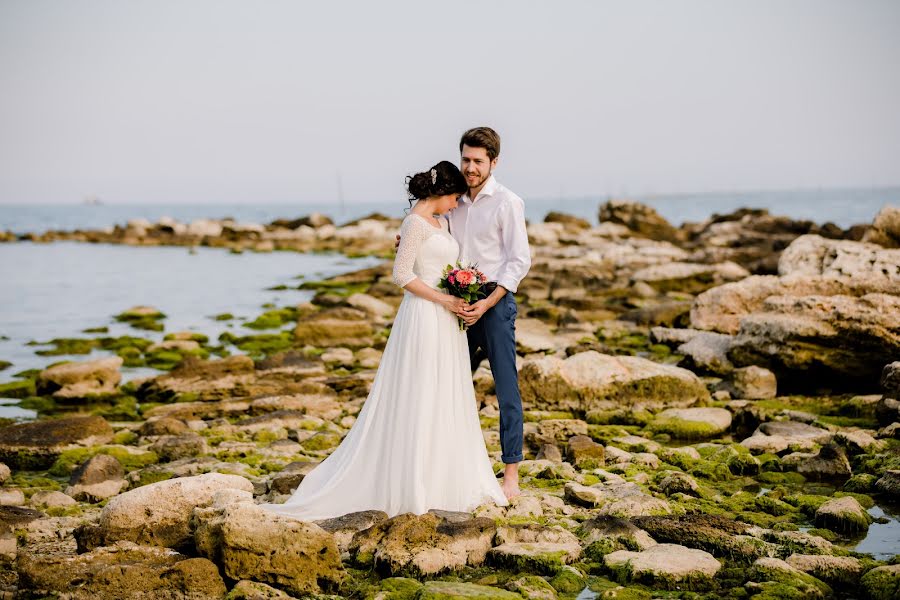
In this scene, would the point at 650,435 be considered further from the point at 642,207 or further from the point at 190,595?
the point at 642,207

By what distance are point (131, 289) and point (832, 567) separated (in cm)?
2750

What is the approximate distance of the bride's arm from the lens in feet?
21.6

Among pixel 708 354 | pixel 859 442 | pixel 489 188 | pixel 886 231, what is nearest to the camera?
pixel 489 188

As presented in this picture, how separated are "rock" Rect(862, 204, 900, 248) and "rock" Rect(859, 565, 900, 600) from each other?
16.0m

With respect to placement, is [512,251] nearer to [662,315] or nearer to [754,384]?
[754,384]

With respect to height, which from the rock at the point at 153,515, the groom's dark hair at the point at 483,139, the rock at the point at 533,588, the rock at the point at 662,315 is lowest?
the rock at the point at 533,588

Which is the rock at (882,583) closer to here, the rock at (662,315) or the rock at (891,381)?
the rock at (891,381)

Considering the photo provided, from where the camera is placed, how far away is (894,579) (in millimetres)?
5305

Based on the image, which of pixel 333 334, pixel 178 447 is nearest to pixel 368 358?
pixel 333 334

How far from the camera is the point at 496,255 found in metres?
7.11

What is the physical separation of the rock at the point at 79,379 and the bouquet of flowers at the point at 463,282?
819 cm

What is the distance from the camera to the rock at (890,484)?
724 cm

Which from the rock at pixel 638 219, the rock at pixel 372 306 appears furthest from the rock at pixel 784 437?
the rock at pixel 638 219

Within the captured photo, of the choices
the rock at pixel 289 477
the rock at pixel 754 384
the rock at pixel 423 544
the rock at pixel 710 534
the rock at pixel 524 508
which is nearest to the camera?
the rock at pixel 423 544
